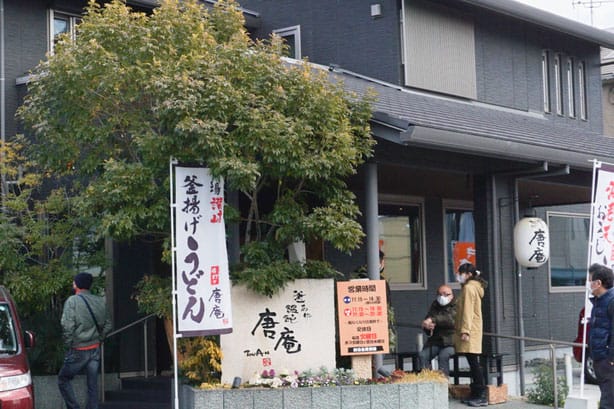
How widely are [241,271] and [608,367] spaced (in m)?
4.15

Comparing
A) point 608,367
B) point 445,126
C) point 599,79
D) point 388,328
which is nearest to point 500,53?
point 599,79

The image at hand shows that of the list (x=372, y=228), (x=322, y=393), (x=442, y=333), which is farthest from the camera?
(x=442, y=333)

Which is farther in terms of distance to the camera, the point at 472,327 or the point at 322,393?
the point at 472,327

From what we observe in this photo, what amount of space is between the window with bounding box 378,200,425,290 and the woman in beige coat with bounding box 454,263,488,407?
12.9 feet

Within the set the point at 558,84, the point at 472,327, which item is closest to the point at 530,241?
the point at 472,327

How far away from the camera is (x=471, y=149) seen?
12.2 meters

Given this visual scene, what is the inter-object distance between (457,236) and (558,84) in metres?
4.18

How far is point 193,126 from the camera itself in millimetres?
10000

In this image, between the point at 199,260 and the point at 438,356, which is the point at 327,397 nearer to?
the point at 199,260

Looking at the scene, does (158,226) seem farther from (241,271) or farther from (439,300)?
(439,300)

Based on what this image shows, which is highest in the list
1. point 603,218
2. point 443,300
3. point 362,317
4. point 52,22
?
point 52,22

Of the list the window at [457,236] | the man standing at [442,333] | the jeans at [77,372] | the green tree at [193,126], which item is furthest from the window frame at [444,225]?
the jeans at [77,372]

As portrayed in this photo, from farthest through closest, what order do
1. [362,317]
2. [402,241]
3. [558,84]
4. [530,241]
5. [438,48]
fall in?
[558,84] < [402,241] < [438,48] < [530,241] < [362,317]

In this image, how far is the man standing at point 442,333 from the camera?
41.8 ft
